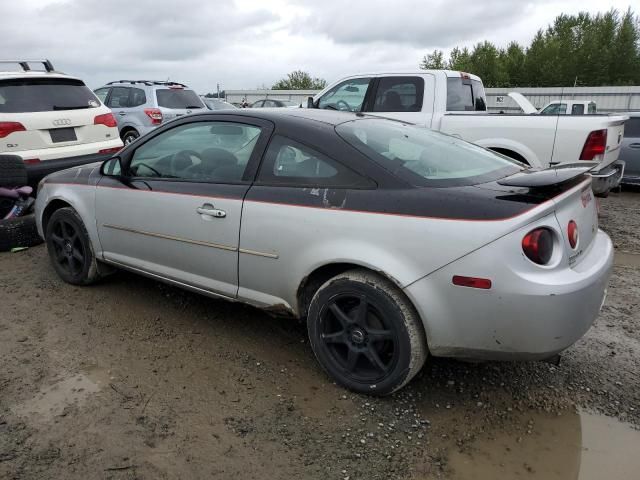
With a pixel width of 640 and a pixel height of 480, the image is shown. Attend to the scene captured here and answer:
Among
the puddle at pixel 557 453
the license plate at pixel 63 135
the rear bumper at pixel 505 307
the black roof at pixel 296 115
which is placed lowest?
the puddle at pixel 557 453

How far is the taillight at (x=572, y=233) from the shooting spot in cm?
251

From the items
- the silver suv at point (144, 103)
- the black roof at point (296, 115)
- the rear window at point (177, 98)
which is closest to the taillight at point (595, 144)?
the black roof at point (296, 115)

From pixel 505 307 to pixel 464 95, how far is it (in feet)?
19.3

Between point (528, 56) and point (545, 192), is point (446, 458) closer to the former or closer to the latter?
point (545, 192)

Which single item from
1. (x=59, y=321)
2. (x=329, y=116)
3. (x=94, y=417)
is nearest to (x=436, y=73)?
(x=329, y=116)

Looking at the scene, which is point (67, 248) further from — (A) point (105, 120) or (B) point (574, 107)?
(B) point (574, 107)

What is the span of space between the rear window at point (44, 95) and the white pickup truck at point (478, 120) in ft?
10.7

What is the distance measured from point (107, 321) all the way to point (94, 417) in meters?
1.20

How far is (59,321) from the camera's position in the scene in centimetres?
374

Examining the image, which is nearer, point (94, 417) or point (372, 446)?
point (372, 446)

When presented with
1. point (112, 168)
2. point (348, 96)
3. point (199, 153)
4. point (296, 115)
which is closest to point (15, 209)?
point (112, 168)

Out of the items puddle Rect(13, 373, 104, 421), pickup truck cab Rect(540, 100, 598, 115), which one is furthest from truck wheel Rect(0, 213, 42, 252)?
pickup truck cab Rect(540, 100, 598, 115)

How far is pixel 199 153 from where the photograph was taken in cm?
353

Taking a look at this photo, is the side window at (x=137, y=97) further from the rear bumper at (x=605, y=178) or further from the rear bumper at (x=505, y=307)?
the rear bumper at (x=505, y=307)
